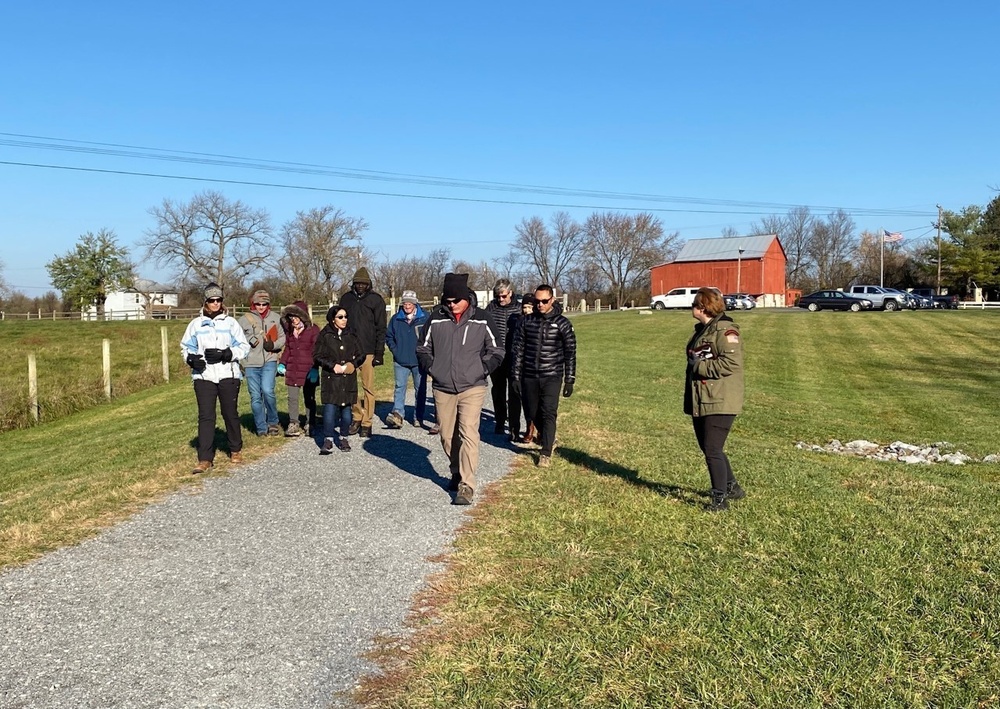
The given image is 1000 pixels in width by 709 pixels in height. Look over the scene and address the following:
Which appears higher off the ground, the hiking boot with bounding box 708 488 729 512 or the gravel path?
the hiking boot with bounding box 708 488 729 512

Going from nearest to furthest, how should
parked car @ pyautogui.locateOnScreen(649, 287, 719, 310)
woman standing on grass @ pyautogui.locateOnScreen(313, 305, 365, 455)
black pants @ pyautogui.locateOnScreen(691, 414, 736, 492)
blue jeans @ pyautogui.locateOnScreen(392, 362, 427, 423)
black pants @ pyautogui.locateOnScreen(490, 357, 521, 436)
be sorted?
black pants @ pyautogui.locateOnScreen(691, 414, 736, 492), woman standing on grass @ pyautogui.locateOnScreen(313, 305, 365, 455), black pants @ pyautogui.locateOnScreen(490, 357, 521, 436), blue jeans @ pyautogui.locateOnScreen(392, 362, 427, 423), parked car @ pyautogui.locateOnScreen(649, 287, 719, 310)

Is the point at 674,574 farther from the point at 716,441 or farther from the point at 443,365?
the point at 443,365

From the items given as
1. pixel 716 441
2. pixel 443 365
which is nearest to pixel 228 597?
pixel 443 365

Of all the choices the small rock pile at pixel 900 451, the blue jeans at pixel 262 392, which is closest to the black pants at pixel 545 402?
the blue jeans at pixel 262 392

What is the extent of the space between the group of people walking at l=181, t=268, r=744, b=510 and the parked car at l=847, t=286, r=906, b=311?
141ft

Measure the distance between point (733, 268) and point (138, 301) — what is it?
73833 mm

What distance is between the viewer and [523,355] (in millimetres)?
8555

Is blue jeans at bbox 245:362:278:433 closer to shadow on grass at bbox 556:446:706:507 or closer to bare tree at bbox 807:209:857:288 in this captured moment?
shadow on grass at bbox 556:446:706:507

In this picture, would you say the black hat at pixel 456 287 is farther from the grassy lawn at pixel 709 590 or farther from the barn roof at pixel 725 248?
the barn roof at pixel 725 248

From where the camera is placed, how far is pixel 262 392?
1000 centimetres

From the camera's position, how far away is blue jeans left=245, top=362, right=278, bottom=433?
9.73m

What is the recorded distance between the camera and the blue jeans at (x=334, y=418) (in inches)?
354

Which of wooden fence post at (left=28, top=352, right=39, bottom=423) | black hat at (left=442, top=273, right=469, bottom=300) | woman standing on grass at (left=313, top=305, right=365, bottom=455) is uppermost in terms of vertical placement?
black hat at (left=442, top=273, right=469, bottom=300)

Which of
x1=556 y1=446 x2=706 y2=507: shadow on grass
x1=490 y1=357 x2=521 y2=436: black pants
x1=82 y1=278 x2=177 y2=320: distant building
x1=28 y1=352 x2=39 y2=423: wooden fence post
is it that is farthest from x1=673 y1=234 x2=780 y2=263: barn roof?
x1=556 y1=446 x2=706 y2=507: shadow on grass
